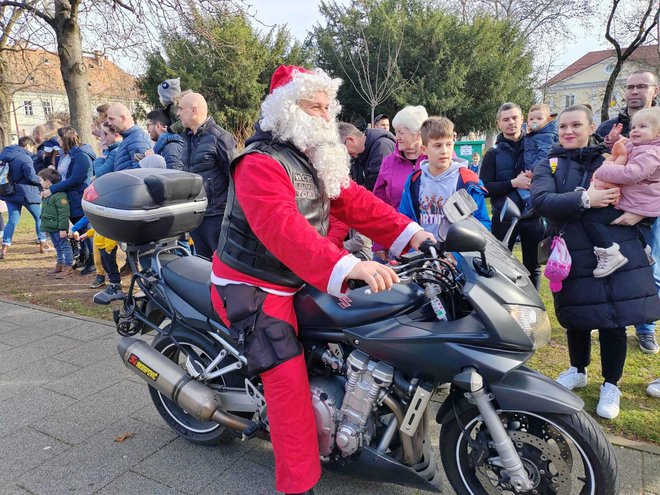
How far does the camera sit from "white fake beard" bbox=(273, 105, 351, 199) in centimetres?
214

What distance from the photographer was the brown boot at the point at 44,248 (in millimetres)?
8711

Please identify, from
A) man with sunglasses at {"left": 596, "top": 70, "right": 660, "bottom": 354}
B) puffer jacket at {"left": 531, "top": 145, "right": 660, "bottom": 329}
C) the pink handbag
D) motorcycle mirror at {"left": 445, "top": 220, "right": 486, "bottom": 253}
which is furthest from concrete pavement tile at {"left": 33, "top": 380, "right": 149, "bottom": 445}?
man with sunglasses at {"left": 596, "top": 70, "right": 660, "bottom": 354}

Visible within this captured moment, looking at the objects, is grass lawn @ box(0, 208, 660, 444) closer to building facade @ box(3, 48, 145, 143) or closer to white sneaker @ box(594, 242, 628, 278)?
white sneaker @ box(594, 242, 628, 278)

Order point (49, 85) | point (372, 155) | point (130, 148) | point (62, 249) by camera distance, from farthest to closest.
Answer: point (49, 85) → point (62, 249) → point (130, 148) → point (372, 155)

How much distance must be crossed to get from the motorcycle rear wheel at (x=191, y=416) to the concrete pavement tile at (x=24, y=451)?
1.99 feet

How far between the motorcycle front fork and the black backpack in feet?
29.0

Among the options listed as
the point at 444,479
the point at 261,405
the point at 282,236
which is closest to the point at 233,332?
the point at 261,405

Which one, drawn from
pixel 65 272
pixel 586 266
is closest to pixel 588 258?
pixel 586 266

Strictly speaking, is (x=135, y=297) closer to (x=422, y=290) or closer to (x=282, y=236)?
(x=282, y=236)

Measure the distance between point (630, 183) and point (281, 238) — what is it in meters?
2.14

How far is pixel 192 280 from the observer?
2.67m

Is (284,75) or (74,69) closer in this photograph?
(284,75)

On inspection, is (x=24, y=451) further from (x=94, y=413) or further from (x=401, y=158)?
(x=401, y=158)

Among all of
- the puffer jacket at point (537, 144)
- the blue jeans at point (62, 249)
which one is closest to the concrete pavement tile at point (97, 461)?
the puffer jacket at point (537, 144)
